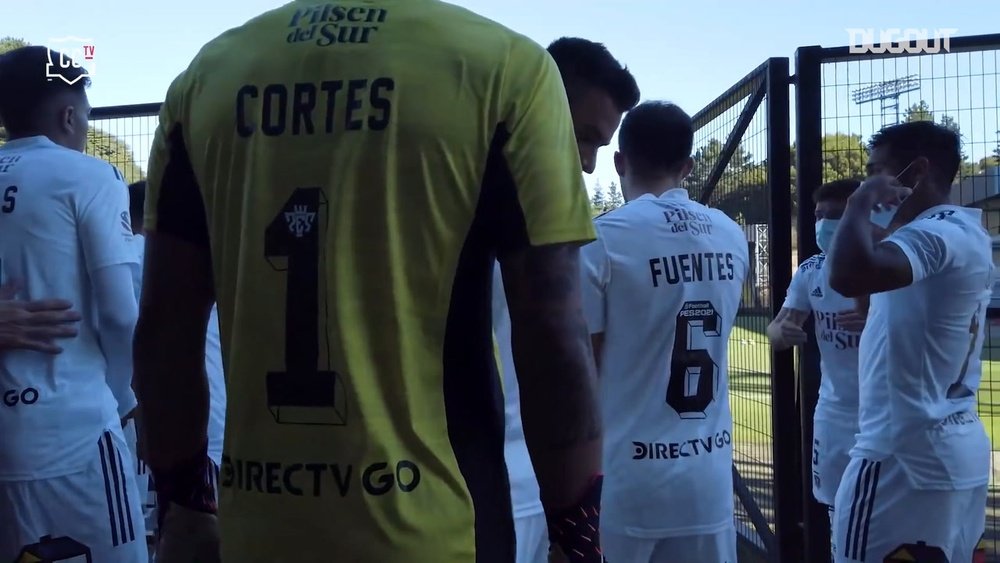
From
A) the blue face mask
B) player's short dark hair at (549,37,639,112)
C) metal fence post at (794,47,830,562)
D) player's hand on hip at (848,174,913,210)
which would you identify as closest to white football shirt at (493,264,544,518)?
player's short dark hair at (549,37,639,112)

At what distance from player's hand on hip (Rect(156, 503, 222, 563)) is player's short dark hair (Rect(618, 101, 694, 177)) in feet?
8.02

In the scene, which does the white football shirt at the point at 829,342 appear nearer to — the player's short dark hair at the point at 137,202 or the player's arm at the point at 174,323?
the player's short dark hair at the point at 137,202

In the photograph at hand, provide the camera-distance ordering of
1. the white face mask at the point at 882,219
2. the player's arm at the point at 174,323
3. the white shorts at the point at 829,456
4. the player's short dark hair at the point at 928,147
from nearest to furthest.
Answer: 1. the player's arm at the point at 174,323
2. the player's short dark hair at the point at 928,147
3. the white face mask at the point at 882,219
4. the white shorts at the point at 829,456

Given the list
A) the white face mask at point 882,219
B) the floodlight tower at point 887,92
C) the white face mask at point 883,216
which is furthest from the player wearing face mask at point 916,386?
the floodlight tower at point 887,92

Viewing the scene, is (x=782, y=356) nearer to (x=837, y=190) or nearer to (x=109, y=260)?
(x=837, y=190)

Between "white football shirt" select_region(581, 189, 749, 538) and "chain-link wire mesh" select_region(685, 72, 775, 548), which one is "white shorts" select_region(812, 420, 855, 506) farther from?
"white football shirt" select_region(581, 189, 749, 538)

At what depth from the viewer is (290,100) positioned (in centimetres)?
163

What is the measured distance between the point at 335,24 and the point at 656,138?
7.70 ft

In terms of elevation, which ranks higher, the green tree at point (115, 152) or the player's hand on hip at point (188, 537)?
the green tree at point (115, 152)

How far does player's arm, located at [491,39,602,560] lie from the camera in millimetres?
A: 1579

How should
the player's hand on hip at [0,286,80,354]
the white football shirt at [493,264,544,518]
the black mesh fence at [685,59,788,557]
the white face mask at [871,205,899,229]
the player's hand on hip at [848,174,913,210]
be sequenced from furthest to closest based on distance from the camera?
the black mesh fence at [685,59,788,557], the white face mask at [871,205,899,229], the player's hand on hip at [848,174,913,210], the player's hand on hip at [0,286,80,354], the white football shirt at [493,264,544,518]

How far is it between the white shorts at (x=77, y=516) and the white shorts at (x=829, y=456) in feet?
12.1

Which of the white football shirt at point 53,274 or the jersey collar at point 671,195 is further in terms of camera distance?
the jersey collar at point 671,195

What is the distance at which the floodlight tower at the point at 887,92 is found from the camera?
18.1 feet
